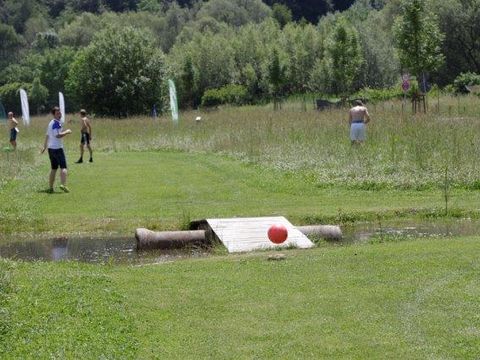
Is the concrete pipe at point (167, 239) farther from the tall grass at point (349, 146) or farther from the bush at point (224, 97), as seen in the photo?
the bush at point (224, 97)

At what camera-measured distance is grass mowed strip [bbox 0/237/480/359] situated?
256 inches

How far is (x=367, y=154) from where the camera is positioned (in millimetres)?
19906

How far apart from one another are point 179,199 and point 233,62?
2552 inches

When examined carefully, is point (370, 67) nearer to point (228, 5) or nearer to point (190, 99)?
point (190, 99)

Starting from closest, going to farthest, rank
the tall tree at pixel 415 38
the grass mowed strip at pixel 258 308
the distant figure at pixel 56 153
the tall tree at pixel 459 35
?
1. the grass mowed strip at pixel 258 308
2. the distant figure at pixel 56 153
3. the tall tree at pixel 415 38
4. the tall tree at pixel 459 35

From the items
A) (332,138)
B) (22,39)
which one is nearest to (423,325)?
(332,138)

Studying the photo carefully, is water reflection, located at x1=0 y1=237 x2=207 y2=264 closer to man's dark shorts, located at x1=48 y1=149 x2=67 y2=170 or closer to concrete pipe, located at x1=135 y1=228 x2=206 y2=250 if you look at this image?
concrete pipe, located at x1=135 y1=228 x2=206 y2=250

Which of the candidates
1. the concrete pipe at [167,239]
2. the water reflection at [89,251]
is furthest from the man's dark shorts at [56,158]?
the concrete pipe at [167,239]

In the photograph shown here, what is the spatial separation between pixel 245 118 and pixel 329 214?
59.0ft

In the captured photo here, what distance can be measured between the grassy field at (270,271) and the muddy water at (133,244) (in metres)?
0.59

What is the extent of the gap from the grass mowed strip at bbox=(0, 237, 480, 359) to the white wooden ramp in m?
1.60

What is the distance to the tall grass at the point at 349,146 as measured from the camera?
17969 mm

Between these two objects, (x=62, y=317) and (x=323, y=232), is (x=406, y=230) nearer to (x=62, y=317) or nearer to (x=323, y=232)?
(x=323, y=232)

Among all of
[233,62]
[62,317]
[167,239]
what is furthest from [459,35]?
[62,317]
